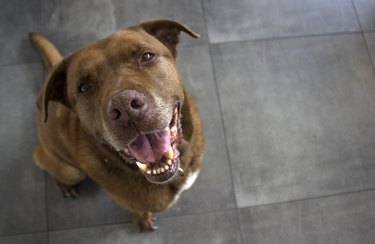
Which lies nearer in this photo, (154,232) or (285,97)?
(154,232)

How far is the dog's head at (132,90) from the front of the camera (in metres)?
1.60

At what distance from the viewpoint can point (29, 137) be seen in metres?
2.92

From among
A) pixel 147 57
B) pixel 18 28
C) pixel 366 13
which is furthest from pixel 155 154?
pixel 366 13

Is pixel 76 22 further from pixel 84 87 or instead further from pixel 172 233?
pixel 172 233

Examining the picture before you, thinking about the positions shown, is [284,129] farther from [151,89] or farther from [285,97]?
[151,89]

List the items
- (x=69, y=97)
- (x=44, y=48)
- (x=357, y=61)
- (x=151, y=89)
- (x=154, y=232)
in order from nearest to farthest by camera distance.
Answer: (x=151, y=89)
(x=69, y=97)
(x=154, y=232)
(x=44, y=48)
(x=357, y=61)

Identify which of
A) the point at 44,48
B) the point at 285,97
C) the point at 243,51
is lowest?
the point at 285,97

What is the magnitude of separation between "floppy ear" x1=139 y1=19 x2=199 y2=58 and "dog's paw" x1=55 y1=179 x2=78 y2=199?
4.29 ft

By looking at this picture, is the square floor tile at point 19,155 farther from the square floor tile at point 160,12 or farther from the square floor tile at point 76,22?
the square floor tile at point 160,12

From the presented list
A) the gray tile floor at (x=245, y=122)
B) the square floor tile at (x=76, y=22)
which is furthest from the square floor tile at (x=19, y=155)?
the square floor tile at (x=76, y=22)

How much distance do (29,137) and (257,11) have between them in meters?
2.16

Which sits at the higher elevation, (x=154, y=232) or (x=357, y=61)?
(x=357, y=61)

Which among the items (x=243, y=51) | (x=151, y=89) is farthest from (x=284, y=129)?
(x=151, y=89)

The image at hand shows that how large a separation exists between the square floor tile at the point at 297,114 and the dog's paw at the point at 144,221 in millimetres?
656
